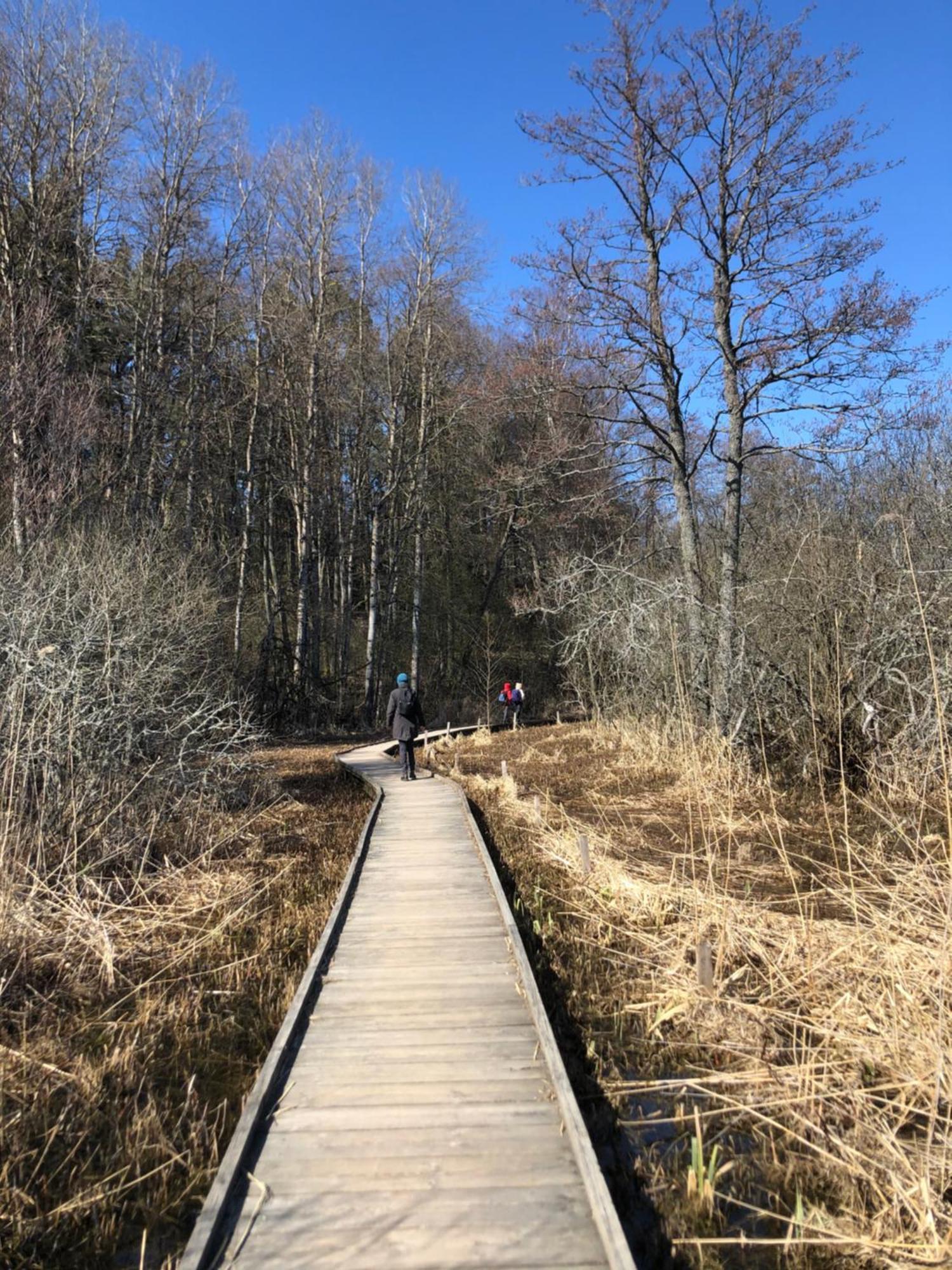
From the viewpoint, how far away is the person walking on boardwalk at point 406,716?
12539 millimetres

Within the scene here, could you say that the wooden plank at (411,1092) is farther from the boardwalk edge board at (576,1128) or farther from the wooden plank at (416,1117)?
the boardwalk edge board at (576,1128)

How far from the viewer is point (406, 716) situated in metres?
12.6

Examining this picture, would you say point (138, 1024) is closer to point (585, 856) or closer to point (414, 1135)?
point (414, 1135)

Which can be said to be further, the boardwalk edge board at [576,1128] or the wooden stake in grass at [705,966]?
the wooden stake in grass at [705,966]

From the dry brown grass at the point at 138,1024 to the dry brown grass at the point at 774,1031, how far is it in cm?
195

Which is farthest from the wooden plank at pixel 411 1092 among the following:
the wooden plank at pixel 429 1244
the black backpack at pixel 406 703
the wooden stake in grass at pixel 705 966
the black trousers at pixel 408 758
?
the black trousers at pixel 408 758

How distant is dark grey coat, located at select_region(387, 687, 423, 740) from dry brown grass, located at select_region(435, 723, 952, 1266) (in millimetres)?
4632

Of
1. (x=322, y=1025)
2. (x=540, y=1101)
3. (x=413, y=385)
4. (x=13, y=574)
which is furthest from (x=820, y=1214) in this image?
(x=413, y=385)

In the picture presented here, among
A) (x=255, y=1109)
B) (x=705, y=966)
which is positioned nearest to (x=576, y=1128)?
(x=255, y=1109)

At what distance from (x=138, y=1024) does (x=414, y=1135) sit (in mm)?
2167

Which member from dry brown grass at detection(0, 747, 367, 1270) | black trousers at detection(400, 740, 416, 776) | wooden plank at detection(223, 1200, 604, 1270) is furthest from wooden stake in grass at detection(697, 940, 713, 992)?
black trousers at detection(400, 740, 416, 776)

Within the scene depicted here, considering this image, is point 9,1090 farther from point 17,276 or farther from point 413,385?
point 413,385

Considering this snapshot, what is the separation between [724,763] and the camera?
33.4 ft

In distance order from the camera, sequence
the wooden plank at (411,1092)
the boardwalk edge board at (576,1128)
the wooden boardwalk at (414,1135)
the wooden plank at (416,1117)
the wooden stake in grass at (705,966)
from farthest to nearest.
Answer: the wooden stake in grass at (705,966), the wooden plank at (411,1092), the wooden plank at (416,1117), the wooden boardwalk at (414,1135), the boardwalk edge board at (576,1128)
